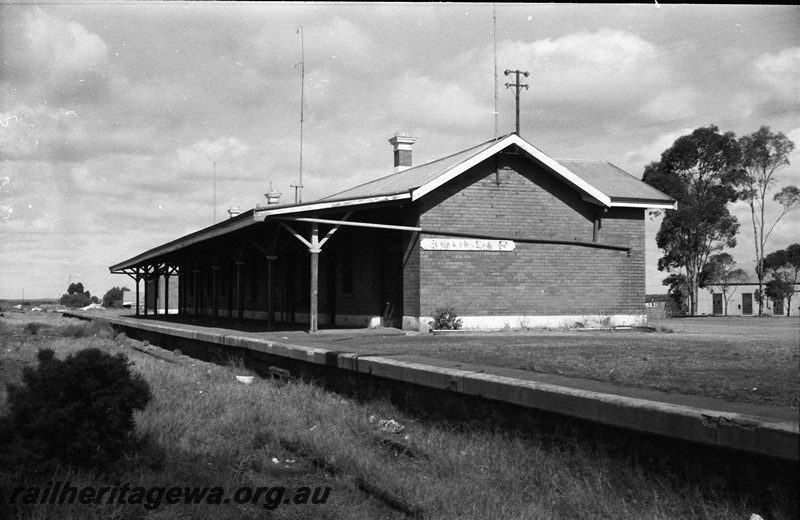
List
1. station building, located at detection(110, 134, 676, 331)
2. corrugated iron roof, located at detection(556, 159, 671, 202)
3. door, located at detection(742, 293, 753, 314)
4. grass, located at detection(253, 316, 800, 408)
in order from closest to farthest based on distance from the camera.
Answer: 1. grass, located at detection(253, 316, 800, 408)
2. station building, located at detection(110, 134, 676, 331)
3. corrugated iron roof, located at detection(556, 159, 671, 202)
4. door, located at detection(742, 293, 753, 314)

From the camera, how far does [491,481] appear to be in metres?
5.12

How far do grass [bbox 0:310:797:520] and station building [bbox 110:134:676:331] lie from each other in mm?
7502

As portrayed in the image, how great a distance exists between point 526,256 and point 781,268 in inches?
1279

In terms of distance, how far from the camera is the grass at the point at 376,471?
4371 mm

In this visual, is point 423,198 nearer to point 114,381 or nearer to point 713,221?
point 114,381

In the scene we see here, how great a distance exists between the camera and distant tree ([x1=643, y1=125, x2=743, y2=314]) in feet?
116

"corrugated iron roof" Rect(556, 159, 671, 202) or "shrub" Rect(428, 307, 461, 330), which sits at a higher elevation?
"corrugated iron roof" Rect(556, 159, 671, 202)

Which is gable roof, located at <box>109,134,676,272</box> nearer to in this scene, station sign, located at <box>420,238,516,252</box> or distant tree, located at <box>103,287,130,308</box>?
station sign, located at <box>420,238,516,252</box>

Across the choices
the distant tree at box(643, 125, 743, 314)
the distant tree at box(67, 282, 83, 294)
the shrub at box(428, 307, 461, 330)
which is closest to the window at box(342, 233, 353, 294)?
the shrub at box(428, 307, 461, 330)

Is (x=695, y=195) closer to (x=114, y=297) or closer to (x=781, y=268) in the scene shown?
(x=781, y=268)

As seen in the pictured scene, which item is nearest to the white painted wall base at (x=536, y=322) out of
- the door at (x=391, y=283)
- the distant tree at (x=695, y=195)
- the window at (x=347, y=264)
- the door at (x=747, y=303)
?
the door at (x=391, y=283)

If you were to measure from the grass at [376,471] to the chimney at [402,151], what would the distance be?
15027mm

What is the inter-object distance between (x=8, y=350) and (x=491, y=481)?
15.1 m

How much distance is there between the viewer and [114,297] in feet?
293
